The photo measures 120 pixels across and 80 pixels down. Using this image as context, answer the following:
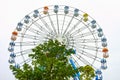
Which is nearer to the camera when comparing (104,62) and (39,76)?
(39,76)

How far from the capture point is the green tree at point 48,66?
2800 centimetres

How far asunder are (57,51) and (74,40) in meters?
20.2

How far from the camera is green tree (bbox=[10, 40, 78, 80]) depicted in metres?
28.0

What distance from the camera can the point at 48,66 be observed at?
92.9ft

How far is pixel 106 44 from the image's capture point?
170 ft

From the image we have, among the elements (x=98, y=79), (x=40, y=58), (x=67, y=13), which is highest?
(x=67, y=13)

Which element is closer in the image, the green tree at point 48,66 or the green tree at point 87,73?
the green tree at point 48,66

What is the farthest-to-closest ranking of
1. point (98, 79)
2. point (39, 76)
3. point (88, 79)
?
1. point (98, 79)
2. point (88, 79)
3. point (39, 76)

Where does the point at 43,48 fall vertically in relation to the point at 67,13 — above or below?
below

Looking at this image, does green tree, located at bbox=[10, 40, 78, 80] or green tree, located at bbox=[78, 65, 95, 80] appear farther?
green tree, located at bbox=[78, 65, 95, 80]

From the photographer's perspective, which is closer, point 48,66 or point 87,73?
point 48,66

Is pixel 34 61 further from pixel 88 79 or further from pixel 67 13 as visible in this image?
pixel 67 13

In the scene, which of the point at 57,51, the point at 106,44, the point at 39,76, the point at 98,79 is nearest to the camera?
the point at 39,76

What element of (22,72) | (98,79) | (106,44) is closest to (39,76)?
(22,72)
